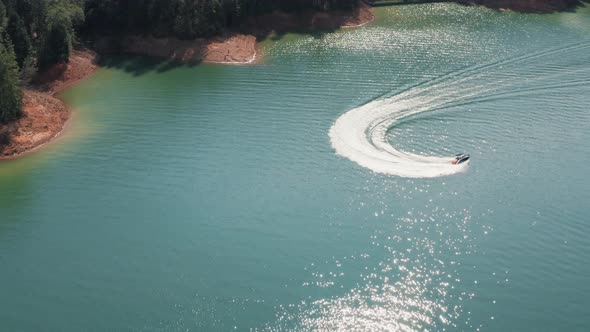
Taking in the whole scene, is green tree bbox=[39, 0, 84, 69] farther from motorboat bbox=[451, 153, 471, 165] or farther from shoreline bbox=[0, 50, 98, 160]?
motorboat bbox=[451, 153, 471, 165]

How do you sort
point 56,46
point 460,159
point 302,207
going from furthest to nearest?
point 56,46
point 460,159
point 302,207

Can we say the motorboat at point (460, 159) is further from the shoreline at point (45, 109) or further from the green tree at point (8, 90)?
the green tree at point (8, 90)

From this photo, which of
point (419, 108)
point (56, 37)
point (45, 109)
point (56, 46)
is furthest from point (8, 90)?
point (419, 108)

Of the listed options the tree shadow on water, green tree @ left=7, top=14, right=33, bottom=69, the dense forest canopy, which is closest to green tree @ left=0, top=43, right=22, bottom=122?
the dense forest canopy

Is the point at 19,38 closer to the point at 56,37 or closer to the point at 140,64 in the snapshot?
the point at 56,37

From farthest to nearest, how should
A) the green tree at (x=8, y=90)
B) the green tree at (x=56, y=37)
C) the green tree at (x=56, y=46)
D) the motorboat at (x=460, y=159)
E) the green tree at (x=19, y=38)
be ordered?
the green tree at (x=56, y=46) < the green tree at (x=56, y=37) < the green tree at (x=19, y=38) < the green tree at (x=8, y=90) < the motorboat at (x=460, y=159)

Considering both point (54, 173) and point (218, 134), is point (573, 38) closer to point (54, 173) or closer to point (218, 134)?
point (218, 134)

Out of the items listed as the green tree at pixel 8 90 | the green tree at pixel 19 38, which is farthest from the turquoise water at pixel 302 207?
the green tree at pixel 19 38
